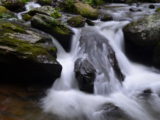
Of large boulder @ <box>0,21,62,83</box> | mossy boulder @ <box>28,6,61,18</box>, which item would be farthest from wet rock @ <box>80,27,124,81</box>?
mossy boulder @ <box>28,6,61,18</box>

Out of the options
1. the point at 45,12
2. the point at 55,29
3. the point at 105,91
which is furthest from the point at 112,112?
the point at 45,12

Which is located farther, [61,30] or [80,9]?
[80,9]

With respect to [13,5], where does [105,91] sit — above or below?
below

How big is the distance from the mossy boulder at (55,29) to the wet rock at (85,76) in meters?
1.77

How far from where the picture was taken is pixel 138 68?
8.64 m

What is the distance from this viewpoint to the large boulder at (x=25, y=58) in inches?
249

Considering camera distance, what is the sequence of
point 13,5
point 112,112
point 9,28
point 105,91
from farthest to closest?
1. point 13,5
2. point 9,28
3. point 105,91
4. point 112,112

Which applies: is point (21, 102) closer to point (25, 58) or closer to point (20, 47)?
point (25, 58)

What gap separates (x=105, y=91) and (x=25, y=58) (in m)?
2.51

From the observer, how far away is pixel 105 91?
6.71 metres

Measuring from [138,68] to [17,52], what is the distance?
15.3ft

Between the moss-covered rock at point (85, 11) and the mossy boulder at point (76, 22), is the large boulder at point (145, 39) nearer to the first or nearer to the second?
the mossy boulder at point (76, 22)

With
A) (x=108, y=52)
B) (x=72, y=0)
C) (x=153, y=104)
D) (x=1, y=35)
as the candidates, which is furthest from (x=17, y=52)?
(x=72, y=0)

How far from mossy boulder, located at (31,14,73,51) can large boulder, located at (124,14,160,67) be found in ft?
7.76
